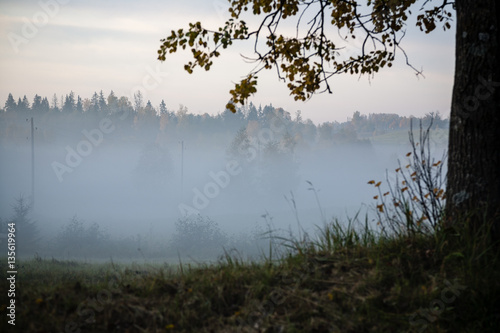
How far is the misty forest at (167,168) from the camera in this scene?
59.7 metres

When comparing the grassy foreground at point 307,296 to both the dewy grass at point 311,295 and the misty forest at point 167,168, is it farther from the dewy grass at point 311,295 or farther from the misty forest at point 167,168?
the misty forest at point 167,168

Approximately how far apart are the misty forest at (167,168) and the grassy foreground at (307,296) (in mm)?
34037

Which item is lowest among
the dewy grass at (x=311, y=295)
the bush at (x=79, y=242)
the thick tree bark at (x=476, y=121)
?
the bush at (x=79, y=242)

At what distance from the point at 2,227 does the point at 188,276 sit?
Answer: 146 ft

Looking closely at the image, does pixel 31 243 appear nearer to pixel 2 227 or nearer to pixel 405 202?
pixel 2 227

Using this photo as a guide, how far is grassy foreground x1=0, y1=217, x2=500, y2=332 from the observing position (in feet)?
12.1

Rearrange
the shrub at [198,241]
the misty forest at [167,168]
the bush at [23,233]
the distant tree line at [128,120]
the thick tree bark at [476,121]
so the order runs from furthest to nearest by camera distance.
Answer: the distant tree line at [128,120] < the misty forest at [167,168] < the shrub at [198,241] < the bush at [23,233] < the thick tree bark at [476,121]

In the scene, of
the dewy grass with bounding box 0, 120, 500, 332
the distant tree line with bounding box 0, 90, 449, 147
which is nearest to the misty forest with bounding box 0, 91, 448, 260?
the distant tree line with bounding box 0, 90, 449, 147

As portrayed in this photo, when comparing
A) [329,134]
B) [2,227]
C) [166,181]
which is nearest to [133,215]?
[166,181]

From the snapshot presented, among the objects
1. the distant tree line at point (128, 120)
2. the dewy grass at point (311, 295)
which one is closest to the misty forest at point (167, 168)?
the distant tree line at point (128, 120)

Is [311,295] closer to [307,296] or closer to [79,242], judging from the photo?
[307,296]

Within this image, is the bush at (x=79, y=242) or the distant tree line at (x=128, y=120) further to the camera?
the distant tree line at (x=128, y=120)

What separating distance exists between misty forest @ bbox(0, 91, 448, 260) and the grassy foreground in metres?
34.0

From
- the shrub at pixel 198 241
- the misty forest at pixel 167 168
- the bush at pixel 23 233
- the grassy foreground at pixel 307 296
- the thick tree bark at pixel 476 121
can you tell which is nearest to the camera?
the grassy foreground at pixel 307 296
